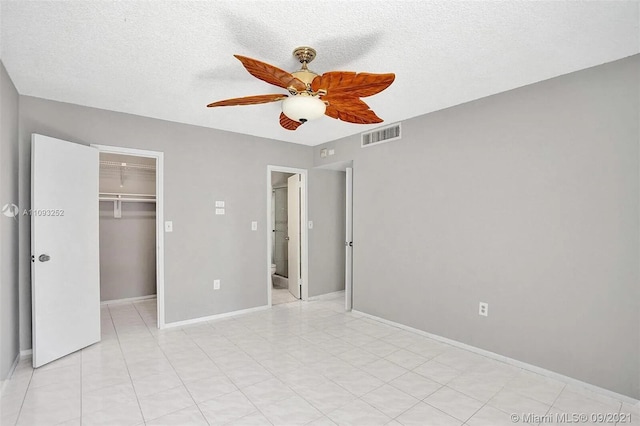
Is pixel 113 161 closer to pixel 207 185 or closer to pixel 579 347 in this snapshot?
pixel 207 185

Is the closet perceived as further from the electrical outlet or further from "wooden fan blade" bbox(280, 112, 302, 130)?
the electrical outlet

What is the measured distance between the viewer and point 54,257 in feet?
9.48

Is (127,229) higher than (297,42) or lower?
lower

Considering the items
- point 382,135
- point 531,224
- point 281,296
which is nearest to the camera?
point 531,224

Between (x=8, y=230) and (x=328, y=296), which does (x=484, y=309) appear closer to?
(x=328, y=296)

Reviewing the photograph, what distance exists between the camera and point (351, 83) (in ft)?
5.95

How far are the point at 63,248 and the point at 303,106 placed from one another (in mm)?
2664

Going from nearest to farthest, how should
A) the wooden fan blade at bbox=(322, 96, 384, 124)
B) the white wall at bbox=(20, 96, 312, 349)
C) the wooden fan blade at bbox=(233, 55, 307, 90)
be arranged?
the wooden fan blade at bbox=(233, 55, 307, 90)
the wooden fan blade at bbox=(322, 96, 384, 124)
the white wall at bbox=(20, 96, 312, 349)

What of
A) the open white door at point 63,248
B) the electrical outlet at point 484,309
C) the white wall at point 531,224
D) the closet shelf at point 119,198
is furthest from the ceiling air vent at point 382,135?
the closet shelf at point 119,198

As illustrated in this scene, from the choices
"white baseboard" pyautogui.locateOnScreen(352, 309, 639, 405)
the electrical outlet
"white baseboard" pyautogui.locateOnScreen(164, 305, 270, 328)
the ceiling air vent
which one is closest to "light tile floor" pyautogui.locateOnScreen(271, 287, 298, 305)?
"white baseboard" pyautogui.locateOnScreen(164, 305, 270, 328)

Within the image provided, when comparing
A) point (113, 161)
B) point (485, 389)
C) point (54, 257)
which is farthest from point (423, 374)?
point (113, 161)

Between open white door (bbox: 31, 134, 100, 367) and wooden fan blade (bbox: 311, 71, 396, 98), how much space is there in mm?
2575

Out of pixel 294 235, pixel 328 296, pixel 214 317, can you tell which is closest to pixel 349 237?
pixel 294 235

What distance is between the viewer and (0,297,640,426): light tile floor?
2.06 meters
